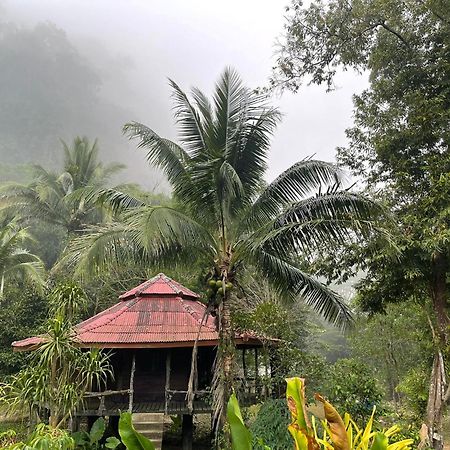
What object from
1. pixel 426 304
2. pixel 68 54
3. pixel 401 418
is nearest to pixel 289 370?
pixel 401 418

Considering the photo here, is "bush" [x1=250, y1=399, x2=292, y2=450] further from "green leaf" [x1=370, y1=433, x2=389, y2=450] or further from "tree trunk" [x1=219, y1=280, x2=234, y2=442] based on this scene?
"green leaf" [x1=370, y1=433, x2=389, y2=450]

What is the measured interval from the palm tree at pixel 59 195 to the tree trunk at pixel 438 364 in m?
15.5

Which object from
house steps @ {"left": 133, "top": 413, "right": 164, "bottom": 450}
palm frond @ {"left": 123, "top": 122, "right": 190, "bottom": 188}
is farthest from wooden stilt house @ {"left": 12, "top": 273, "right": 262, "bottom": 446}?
palm frond @ {"left": 123, "top": 122, "right": 190, "bottom": 188}

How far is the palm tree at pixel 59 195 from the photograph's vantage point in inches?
802

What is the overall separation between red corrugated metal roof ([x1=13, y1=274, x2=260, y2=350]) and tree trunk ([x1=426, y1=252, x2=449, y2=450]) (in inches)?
165

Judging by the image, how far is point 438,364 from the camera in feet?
29.5

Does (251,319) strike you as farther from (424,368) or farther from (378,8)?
(378,8)

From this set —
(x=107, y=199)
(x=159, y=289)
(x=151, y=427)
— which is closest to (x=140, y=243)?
(x=107, y=199)

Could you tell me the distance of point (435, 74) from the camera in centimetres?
926

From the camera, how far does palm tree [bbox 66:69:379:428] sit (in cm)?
694

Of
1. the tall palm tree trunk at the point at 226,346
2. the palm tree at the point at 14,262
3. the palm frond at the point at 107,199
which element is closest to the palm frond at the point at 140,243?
the palm frond at the point at 107,199

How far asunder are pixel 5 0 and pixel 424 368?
116 metres

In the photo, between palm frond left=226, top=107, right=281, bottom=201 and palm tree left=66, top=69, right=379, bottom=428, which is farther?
palm frond left=226, top=107, right=281, bottom=201

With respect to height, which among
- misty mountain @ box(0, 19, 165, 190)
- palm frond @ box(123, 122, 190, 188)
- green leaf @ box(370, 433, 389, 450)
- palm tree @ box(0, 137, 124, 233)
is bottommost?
green leaf @ box(370, 433, 389, 450)
